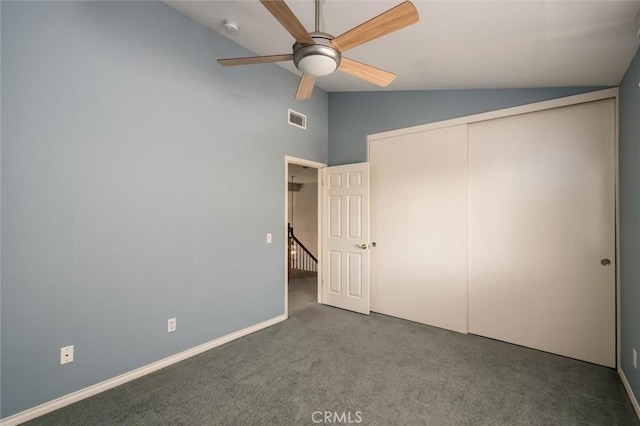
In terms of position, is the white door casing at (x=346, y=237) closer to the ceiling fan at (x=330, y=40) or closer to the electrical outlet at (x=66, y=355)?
the ceiling fan at (x=330, y=40)

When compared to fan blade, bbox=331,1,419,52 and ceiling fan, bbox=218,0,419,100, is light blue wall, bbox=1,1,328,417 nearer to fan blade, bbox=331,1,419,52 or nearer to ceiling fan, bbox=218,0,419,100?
ceiling fan, bbox=218,0,419,100

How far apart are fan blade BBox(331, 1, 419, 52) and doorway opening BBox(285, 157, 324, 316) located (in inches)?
81.0

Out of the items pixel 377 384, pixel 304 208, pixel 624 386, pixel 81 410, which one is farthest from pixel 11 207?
pixel 304 208

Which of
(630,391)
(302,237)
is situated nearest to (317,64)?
(630,391)

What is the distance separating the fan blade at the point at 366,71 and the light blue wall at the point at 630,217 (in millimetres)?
Result: 1667

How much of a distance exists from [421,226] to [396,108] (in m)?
1.54

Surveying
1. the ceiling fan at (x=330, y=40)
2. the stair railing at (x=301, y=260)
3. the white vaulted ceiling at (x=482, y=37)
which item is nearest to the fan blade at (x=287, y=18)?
the ceiling fan at (x=330, y=40)

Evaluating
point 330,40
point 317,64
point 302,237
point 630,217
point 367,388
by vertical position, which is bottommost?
point 367,388

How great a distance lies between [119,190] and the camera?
2193 mm

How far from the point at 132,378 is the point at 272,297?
4.97ft

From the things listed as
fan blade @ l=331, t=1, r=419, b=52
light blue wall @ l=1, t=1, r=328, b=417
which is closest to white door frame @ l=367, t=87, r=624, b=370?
fan blade @ l=331, t=1, r=419, b=52

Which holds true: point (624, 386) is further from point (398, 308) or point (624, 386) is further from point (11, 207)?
point (11, 207)

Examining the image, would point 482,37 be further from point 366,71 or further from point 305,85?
point 305,85

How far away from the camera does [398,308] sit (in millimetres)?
3633
